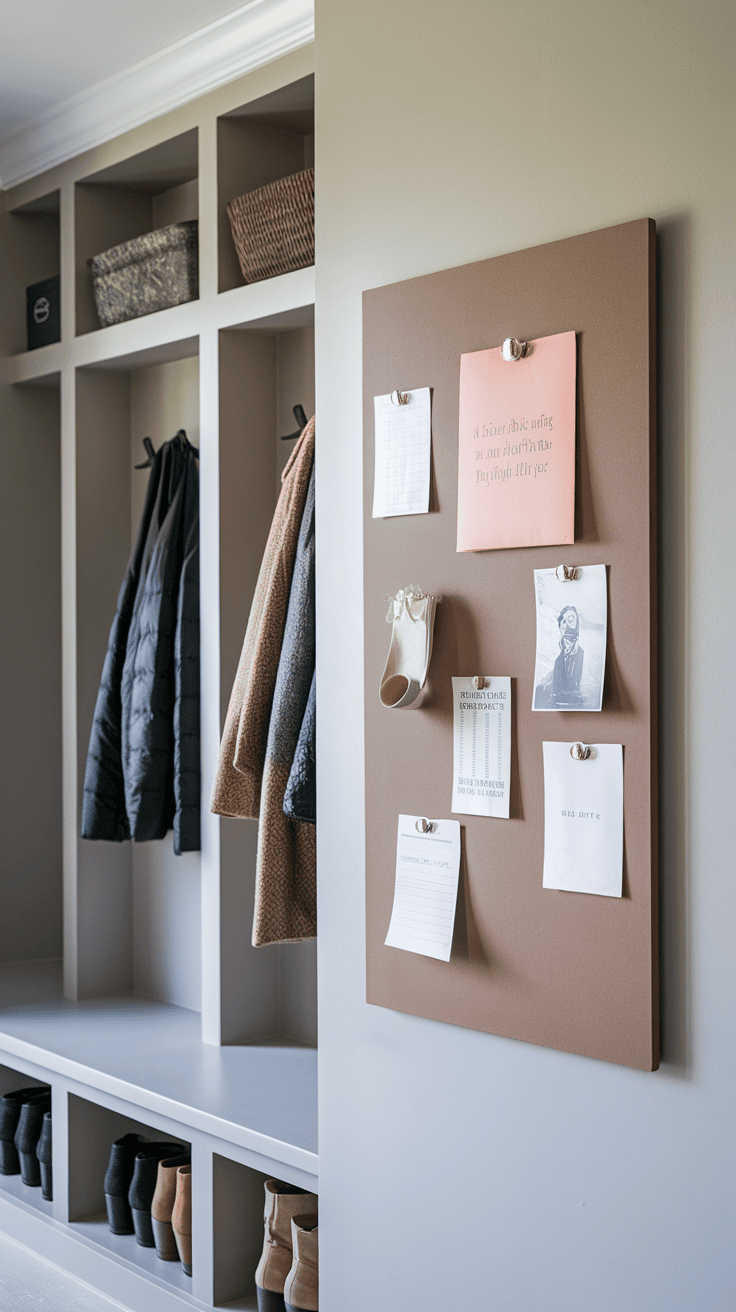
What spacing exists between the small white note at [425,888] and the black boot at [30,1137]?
147 centimetres

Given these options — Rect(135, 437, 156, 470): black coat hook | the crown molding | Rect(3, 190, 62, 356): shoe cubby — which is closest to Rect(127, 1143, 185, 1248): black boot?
Rect(135, 437, 156, 470): black coat hook

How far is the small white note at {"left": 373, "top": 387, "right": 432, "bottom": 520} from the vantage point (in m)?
1.60

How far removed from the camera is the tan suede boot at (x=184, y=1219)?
2.28m

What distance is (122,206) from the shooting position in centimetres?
309

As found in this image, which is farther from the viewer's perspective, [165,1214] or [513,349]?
[165,1214]

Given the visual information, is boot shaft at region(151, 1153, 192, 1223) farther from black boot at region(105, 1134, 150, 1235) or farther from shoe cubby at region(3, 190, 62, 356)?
shoe cubby at region(3, 190, 62, 356)

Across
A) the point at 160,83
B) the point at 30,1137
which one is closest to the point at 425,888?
the point at 30,1137

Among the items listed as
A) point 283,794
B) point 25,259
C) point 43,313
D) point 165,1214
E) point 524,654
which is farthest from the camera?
point 25,259

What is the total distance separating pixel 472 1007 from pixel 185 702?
1.28 meters

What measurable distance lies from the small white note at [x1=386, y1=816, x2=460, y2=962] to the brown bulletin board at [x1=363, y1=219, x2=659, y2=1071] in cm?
2

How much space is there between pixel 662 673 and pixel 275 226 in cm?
150

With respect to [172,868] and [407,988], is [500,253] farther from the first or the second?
[172,868]

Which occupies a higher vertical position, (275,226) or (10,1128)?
(275,226)

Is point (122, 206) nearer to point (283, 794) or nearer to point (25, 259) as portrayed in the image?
point (25, 259)
